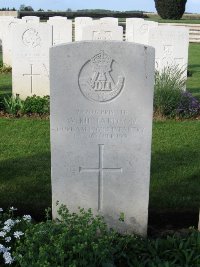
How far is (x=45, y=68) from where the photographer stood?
32.8 ft

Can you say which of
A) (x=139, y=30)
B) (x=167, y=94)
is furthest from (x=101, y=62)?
(x=139, y=30)

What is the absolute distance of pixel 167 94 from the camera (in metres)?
8.84

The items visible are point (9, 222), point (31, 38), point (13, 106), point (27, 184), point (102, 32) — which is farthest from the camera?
point (102, 32)

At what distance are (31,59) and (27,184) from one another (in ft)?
15.0

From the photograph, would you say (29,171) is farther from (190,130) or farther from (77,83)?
(190,130)

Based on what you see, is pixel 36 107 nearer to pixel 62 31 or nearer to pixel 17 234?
pixel 62 31

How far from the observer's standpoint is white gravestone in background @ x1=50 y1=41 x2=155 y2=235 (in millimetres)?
4016

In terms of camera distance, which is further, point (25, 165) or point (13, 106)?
Result: point (13, 106)

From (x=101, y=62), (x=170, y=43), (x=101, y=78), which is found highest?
(x=170, y=43)

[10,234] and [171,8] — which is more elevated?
[171,8]

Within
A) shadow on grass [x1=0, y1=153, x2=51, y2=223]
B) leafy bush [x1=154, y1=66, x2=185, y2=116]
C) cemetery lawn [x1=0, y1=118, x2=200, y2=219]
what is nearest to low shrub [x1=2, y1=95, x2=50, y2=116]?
cemetery lawn [x1=0, y1=118, x2=200, y2=219]

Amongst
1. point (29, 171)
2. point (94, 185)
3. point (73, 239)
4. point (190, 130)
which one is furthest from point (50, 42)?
point (73, 239)

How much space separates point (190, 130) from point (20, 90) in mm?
3596

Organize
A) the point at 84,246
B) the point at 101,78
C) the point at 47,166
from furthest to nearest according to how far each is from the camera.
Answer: the point at 47,166 < the point at 101,78 < the point at 84,246
